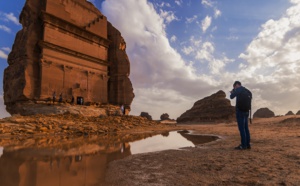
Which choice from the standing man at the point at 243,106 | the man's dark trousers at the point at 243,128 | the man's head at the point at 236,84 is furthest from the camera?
the man's head at the point at 236,84

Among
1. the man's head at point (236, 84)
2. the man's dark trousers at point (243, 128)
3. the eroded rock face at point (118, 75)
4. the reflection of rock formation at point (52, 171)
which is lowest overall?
the reflection of rock formation at point (52, 171)

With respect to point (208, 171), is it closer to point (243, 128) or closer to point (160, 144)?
point (243, 128)

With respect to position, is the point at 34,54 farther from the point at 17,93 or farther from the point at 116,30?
the point at 116,30

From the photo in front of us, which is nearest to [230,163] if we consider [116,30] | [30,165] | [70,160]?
[70,160]

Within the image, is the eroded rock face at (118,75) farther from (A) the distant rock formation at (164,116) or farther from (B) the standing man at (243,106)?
(A) the distant rock formation at (164,116)

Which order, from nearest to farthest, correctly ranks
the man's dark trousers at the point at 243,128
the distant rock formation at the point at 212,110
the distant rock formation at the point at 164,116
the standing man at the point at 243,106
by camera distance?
the man's dark trousers at the point at 243,128 < the standing man at the point at 243,106 < the distant rock formation at the point at 212,110 < the distant rock formation at the point at 164,116

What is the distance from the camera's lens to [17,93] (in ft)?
56.0

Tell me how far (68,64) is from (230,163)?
65.6 feet

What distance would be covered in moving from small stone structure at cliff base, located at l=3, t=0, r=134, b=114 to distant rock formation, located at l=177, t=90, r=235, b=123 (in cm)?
2266

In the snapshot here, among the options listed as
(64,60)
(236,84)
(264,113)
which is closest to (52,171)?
(236,84)

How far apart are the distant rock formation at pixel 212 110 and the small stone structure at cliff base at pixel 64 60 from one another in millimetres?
22658

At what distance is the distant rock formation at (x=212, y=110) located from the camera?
40.1 meters

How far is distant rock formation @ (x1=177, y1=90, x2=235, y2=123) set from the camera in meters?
40.1

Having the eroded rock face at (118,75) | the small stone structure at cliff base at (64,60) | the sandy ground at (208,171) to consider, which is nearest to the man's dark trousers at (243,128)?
the sandy ground at (208,171)
